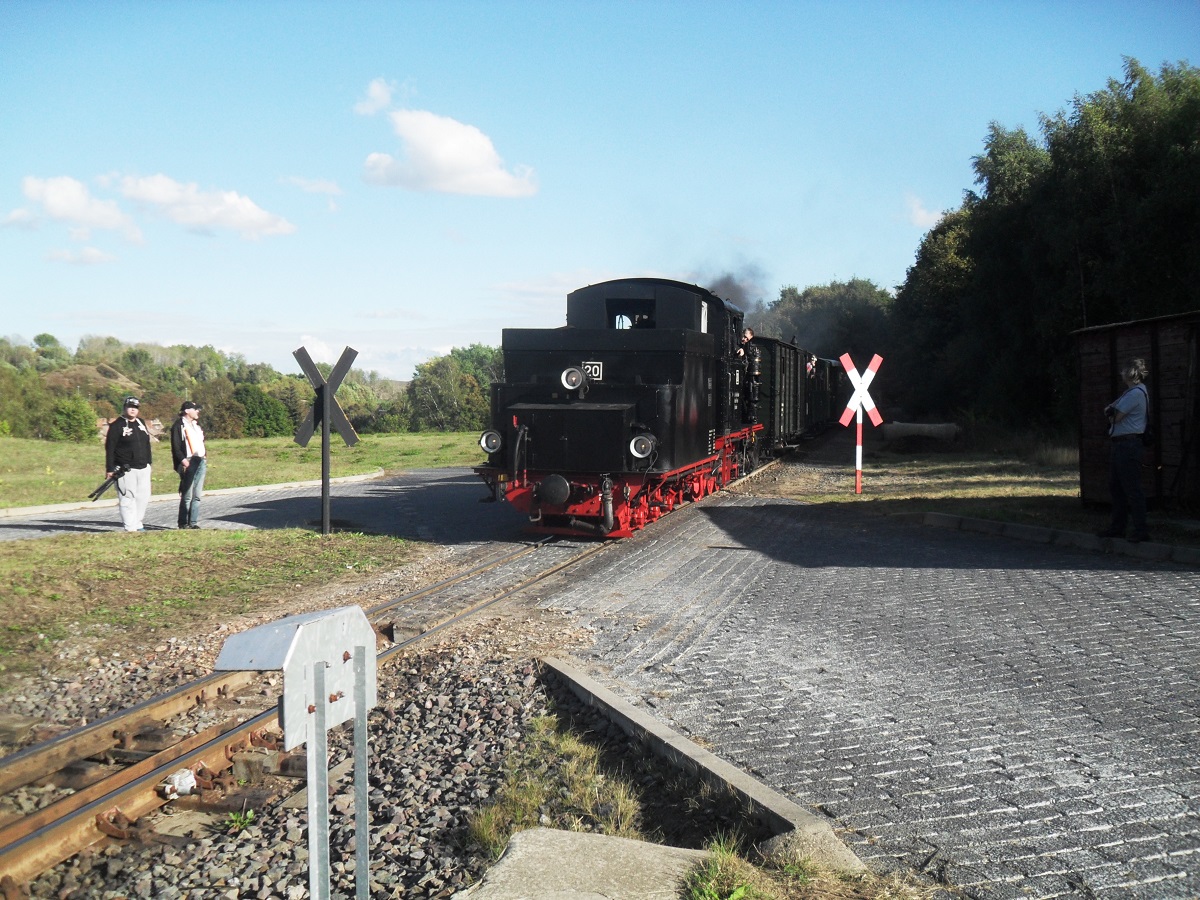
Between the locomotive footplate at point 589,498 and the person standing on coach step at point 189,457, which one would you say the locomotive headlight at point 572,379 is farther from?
the person standing on coach step at point 189,457

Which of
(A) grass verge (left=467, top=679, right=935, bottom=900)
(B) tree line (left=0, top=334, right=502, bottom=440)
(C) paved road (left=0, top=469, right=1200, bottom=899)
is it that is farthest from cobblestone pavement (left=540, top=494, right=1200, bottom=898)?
(B) tree line (left=0, top=334, right=502, bottom=440)

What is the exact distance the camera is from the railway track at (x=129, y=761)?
13.1ft

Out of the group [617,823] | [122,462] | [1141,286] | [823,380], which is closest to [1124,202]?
[1141,286]

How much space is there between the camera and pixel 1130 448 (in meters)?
9.80

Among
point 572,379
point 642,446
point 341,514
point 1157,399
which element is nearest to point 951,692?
point 642,446

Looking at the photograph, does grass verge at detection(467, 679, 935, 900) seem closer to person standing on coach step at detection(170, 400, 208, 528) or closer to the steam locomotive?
the steam locomotive

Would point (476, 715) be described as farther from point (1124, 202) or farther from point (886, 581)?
point (1124, 202)

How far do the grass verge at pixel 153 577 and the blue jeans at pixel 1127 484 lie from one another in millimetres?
7495

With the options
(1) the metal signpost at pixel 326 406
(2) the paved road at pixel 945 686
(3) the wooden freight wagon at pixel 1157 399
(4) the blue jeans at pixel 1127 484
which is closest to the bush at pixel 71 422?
(1) the metal signpost at pixel 326 406

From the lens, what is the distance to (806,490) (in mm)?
17281

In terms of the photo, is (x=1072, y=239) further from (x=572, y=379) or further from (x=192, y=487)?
(x=192, y=487)

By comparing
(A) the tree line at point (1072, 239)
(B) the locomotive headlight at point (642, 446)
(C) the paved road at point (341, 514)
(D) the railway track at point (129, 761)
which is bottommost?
(D) the railway track at point (129, 761)

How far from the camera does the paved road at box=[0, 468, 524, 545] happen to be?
12797 millimetres

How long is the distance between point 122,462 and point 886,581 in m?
9.14
